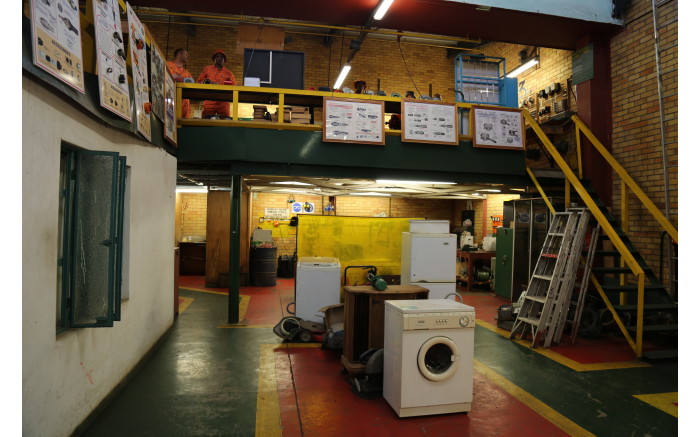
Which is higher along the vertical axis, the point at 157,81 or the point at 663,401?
the point at 157,81

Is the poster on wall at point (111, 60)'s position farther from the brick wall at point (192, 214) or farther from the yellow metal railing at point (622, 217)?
the brick wall at point (192, 214)

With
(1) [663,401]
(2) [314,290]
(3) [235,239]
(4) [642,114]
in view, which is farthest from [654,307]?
(3) [235,239]

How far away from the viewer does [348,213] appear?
43.7ft

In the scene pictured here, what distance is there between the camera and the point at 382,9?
662 centimetres

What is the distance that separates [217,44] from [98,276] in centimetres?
1055

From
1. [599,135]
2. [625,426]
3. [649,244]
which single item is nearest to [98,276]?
[625,426]

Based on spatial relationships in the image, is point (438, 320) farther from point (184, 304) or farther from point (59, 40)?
point (184, 304)

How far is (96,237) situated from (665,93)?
291 inches

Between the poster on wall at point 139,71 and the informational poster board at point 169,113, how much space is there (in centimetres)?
87

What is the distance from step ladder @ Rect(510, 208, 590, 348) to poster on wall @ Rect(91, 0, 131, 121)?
541 centimetres

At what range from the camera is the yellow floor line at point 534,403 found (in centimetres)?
330

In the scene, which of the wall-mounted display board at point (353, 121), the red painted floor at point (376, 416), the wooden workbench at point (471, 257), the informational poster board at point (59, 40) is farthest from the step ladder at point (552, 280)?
the informational poster board at point (59, 40)

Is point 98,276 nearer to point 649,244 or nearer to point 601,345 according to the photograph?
point 601,345

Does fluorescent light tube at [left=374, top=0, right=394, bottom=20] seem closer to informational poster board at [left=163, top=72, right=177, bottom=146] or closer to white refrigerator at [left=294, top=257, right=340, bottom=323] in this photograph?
informational poster board at [left=163, top=72, right=177, bottom=146]
